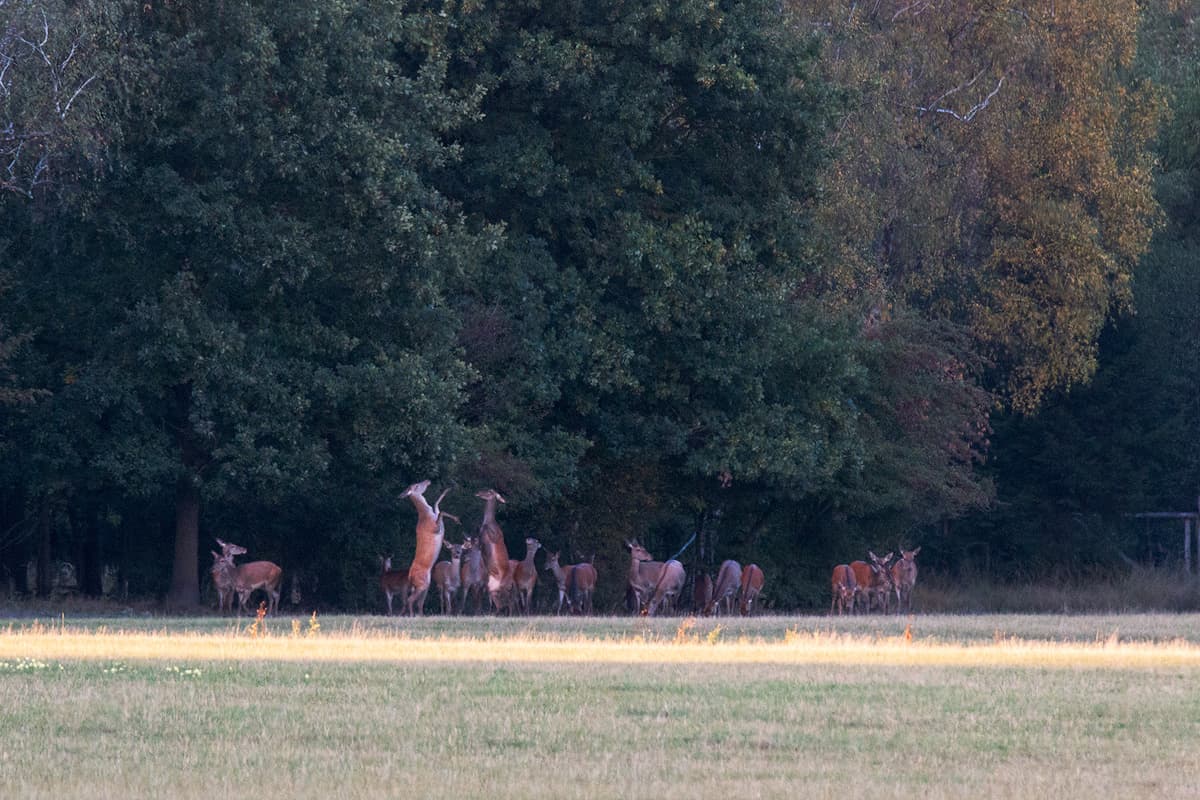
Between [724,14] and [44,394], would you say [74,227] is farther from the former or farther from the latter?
[724,14]

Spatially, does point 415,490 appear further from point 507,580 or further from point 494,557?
point 507,580

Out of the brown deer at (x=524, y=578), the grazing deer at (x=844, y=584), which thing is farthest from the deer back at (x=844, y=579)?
the brown deer at (x=524, y=578)

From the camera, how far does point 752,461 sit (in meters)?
34.6

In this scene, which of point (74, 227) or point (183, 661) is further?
point (74, 227)

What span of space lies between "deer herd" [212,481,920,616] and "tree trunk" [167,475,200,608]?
422 millimetres

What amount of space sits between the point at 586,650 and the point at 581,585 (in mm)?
13815

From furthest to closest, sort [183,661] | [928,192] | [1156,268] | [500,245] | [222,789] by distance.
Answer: [1156,268] < [928,192] < [500,245] < [183,661] < [222,789]

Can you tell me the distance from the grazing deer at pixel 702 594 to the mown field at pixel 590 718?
596 inches

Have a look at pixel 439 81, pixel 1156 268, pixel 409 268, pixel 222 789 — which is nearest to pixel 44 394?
pixel 409 268

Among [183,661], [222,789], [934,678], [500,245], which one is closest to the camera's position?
[222,789]

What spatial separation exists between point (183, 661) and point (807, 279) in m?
25.3

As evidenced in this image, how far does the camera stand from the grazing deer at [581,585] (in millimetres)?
33000

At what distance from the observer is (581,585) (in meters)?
33.1

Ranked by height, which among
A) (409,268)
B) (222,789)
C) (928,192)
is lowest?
(222,789)
